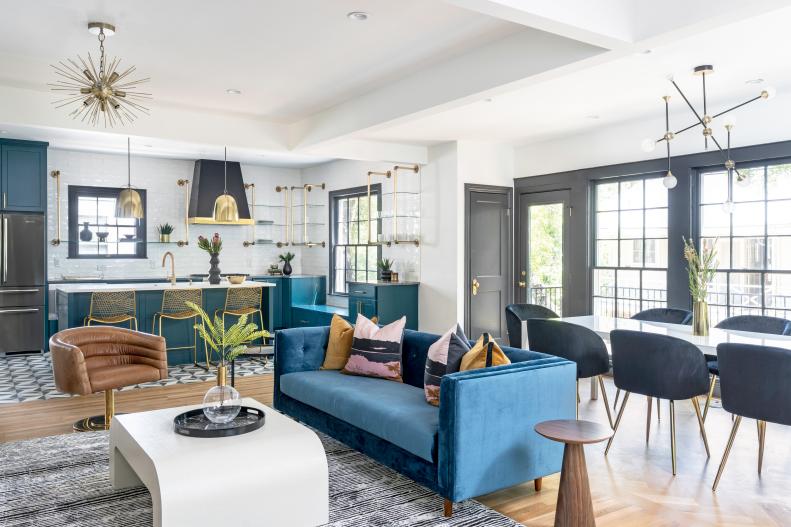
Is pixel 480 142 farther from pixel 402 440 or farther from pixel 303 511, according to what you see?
pixel 303 511

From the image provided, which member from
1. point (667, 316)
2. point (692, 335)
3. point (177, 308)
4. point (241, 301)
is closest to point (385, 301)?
point (241, 301)

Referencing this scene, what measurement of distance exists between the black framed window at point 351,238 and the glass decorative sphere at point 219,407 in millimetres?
5630

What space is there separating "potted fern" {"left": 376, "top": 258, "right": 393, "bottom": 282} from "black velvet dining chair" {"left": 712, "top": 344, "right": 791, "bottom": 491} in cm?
511

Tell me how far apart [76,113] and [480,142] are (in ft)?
14.8

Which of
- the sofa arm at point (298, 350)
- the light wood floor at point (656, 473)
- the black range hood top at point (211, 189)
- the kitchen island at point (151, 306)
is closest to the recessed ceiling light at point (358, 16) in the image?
the sofa arm at point (298, 350)

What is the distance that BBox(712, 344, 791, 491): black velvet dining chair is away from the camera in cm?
312

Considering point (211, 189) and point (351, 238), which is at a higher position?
point (211, 189)

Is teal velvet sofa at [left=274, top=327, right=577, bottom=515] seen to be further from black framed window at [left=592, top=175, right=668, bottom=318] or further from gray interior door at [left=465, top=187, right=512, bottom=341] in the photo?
gray interior door at [left=465, top=187, right=512, bottom=341]

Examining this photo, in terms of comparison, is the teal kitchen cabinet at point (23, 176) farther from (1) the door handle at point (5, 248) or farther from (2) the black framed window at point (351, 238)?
(2) the black framed window at point (351, 238)

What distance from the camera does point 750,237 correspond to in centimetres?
564

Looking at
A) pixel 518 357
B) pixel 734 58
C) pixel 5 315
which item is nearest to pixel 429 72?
pixel 734 58

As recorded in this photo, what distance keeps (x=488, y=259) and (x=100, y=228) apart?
Answer: 18.6 feet

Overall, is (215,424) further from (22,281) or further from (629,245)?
(22,281)

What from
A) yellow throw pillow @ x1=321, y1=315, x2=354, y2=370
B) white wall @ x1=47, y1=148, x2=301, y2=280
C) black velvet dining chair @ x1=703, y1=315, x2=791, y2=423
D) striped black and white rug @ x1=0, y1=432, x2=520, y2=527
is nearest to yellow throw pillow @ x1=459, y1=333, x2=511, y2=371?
striped black and white rug @ x1=0, y1=432, x2=520, y2=527
